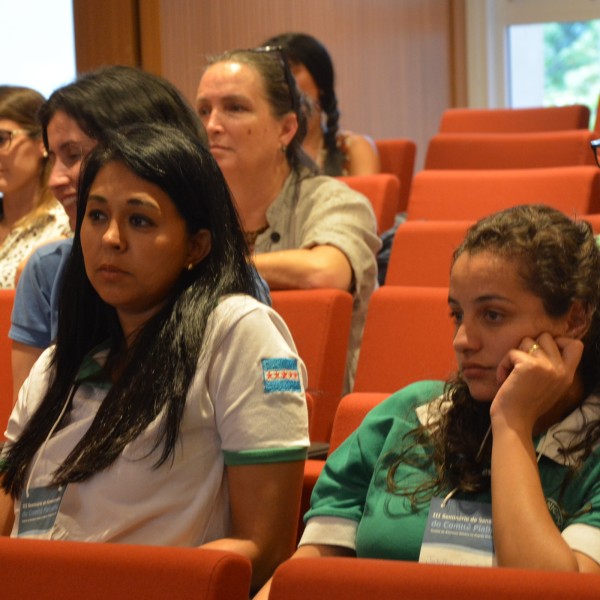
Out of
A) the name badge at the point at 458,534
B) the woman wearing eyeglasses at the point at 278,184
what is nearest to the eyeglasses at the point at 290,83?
the woman wearing eyeglasses at the point at 278,184

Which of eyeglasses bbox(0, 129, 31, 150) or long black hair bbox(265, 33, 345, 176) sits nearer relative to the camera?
eyeglasses bbox(0, 129, 31, 150)

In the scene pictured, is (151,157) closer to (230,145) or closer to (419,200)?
(230,145)

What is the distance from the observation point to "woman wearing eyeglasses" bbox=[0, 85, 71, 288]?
9.45 ft

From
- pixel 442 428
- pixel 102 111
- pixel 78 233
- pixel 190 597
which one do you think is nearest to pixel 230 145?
pixel 102 111

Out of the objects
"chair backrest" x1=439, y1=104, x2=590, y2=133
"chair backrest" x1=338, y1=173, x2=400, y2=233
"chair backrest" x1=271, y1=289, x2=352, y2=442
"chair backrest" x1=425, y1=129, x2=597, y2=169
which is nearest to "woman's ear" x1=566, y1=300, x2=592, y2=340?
"chair backrest" x1=271, y1=289, x2=352, y2=442

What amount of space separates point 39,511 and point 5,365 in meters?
0.76

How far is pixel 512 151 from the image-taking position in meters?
3.82

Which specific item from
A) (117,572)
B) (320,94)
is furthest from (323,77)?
(117,572)

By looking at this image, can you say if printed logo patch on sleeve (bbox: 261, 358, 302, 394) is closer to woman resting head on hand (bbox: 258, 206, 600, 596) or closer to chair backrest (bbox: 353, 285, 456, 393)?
woman resting head on hand (bbox: 258, 206, 600, 596)

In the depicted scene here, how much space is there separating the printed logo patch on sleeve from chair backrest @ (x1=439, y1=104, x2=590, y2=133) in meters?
3.29

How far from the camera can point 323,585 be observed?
971 millimetres

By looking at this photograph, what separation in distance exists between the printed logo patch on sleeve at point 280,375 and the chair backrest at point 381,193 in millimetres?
1599

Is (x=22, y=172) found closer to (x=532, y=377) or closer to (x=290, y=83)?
(x=290, y=83)

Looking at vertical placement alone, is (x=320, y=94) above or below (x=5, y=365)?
above
